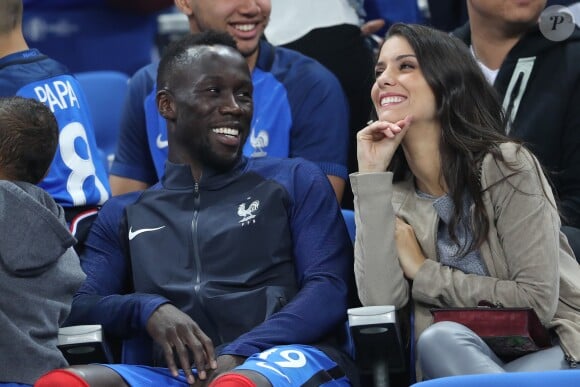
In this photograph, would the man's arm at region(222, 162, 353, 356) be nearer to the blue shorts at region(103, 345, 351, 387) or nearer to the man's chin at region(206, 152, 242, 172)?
the blue shorts at region(103, 345, 351, 387)

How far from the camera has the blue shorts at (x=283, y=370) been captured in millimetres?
3257

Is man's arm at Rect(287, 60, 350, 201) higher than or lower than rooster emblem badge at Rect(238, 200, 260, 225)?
higher

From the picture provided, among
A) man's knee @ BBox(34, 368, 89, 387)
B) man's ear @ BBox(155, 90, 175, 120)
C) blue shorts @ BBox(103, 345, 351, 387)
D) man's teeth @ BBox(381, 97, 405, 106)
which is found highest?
man's teeth @ BBox(381, 97, 405, 106)

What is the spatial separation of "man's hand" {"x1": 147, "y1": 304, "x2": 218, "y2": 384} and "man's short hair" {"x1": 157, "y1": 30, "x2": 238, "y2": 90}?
33.3 inches

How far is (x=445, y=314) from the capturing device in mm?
3393

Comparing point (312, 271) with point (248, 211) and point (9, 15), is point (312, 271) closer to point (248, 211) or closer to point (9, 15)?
point (248, 211)

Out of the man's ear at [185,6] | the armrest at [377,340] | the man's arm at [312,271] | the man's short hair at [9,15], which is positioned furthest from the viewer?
the man's ear at [185,6]

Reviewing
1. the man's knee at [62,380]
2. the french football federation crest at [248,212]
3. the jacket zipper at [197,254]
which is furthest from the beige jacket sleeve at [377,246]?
the man's knee at [62,380]

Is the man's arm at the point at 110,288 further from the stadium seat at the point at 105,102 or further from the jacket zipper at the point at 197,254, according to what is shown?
the stadium seat at the point at 105,102

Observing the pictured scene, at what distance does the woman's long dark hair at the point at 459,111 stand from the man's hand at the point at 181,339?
0.73 metres

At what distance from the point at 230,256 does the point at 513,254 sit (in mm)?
789

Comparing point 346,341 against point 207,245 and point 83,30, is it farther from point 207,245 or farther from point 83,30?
point 83,30

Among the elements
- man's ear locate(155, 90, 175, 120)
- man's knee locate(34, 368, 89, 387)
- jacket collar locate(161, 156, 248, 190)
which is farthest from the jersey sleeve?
man's knee locate(34, 368, 89, 387)

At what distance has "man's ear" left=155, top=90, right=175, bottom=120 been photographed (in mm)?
4062
